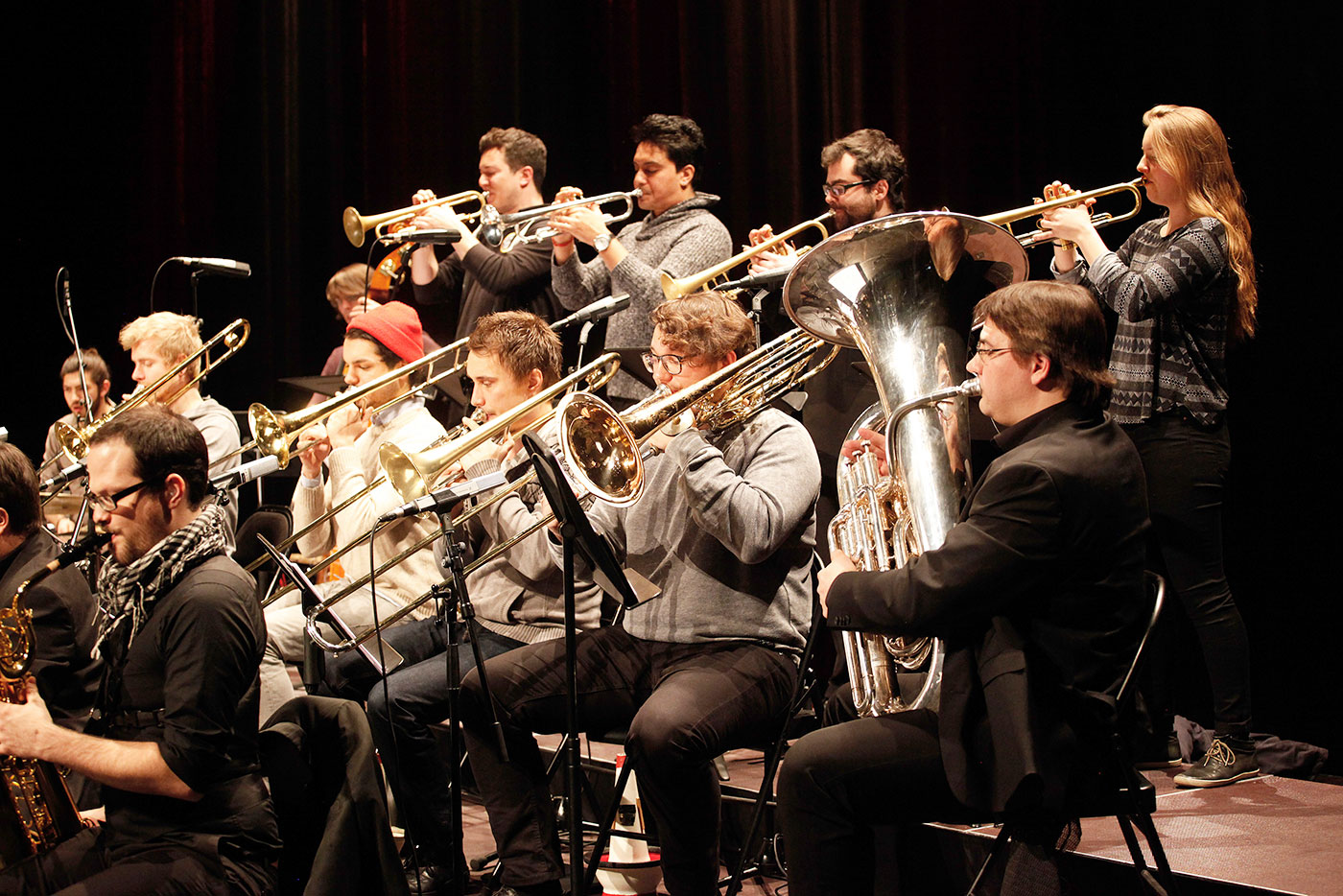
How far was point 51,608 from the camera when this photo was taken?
8.69 feet

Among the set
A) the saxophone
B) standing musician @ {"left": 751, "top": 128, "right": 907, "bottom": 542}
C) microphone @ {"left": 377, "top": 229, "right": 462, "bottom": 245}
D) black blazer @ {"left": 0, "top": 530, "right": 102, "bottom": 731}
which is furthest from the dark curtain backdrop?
the saxophone

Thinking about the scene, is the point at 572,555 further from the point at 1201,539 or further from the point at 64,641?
the point at 1201,539

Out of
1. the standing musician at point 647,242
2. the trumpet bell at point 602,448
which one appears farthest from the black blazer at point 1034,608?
the standing musician at point 647,242

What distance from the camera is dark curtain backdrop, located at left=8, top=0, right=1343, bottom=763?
12.0ft

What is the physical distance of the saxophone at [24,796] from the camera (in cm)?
234

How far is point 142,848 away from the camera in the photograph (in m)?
2.20

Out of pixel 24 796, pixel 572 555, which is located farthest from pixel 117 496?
pixel 572 555

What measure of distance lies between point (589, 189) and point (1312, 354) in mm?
3258

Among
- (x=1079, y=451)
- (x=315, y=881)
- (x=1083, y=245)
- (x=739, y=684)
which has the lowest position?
(x=315, y=881)

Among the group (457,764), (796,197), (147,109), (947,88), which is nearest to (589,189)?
(796,197)

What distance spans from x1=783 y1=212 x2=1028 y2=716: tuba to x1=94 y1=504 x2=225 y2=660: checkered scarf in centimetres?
128

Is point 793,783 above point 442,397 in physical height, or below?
below

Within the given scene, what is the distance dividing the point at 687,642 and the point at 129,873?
1.24m

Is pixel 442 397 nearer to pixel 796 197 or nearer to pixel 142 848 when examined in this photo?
pixel 796 197
